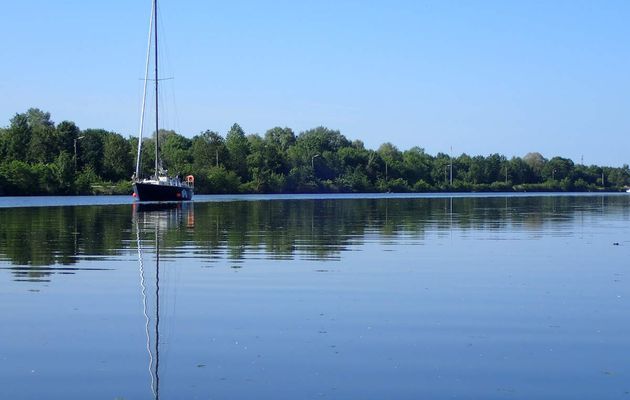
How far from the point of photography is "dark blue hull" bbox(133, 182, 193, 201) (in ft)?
272

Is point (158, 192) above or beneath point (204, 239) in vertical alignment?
above

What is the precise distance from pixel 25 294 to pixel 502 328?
8.64m

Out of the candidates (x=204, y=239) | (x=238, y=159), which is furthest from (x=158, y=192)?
(x=238, y=159)

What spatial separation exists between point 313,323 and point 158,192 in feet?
240

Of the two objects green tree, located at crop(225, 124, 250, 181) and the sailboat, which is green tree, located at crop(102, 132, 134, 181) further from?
the sailboat

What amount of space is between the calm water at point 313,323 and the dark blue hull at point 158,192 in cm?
5711

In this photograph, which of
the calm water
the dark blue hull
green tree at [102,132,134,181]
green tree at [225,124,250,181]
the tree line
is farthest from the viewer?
green tree at [225,124,250,181]

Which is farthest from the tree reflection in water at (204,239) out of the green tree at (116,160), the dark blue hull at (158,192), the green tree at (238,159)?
the green tree at (238,159)

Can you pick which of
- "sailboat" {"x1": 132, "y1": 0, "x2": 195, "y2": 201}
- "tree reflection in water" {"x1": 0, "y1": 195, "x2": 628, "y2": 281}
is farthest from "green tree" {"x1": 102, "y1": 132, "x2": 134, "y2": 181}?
"tree reflection in water" {"x1": 0, "y1": 195, "x2": 628, "y2": 281}

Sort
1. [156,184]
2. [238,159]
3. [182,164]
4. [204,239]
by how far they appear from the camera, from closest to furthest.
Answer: [204,239]
[156,184]
[182,164]
[238,159]

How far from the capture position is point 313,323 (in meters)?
13.3

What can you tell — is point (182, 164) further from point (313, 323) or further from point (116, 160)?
point (313, 323)

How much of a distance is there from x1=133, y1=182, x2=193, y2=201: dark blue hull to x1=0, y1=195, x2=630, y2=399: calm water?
57.1 metres

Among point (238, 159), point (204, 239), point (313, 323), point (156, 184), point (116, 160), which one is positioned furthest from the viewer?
point (238, 159)
